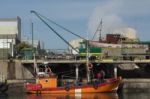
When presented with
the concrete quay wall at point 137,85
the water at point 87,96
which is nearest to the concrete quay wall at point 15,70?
the water at point 87,96

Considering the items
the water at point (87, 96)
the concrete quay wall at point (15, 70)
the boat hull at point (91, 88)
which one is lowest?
the water at point (87, 96)

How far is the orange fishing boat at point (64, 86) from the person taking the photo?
242ft

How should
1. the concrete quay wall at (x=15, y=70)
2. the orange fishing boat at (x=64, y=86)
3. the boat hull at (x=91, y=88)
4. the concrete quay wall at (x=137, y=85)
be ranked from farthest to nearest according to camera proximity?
1. the concrete quay wall at (x=15, y=70)
2. the concrete quay wall at (x=137, y=85)
3. the orange fishing boat at (x=64, y=86)
4. the boat hull at (x=91, y=88)

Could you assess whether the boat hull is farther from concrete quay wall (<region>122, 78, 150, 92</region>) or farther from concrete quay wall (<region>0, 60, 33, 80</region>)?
concrete quay wall (<region>0, 60, 33, 80</region>)

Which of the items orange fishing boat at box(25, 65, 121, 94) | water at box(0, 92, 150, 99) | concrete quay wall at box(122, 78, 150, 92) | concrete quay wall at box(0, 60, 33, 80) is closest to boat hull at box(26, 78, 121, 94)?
orange fishing boat at box(25, 65, 121, 94)

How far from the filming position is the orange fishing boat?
73.8 meters

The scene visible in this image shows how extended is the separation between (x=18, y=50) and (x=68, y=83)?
23209 mm

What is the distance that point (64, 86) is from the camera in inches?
2958

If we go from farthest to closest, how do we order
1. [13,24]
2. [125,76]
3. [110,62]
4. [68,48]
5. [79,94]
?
[13,24] → [68,48] → [125,76] → [110,62] → [79,94]

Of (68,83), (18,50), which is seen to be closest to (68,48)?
(18,50)

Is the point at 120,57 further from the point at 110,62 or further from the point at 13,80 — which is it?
the point at 13,80

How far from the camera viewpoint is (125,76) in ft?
294

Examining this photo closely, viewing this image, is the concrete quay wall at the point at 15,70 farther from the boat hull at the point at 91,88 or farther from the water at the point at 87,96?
the boat hull at the point at 91,88

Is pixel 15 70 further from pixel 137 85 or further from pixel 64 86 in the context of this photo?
pixel 137 85
